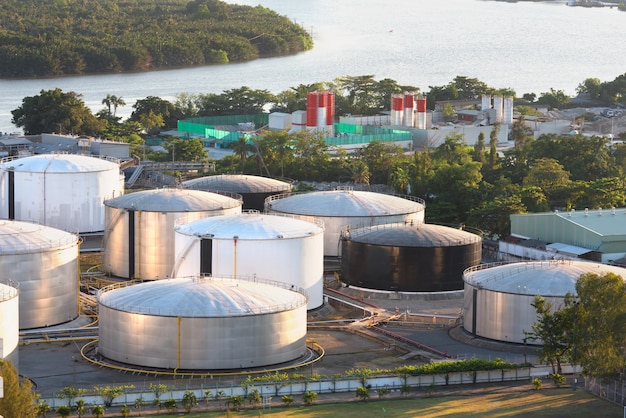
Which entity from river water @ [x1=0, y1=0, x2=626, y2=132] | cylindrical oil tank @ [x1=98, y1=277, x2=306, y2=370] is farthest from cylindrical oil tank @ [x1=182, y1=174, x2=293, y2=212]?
river water @ [x1=0, y1=0, x2=626, y2=132]

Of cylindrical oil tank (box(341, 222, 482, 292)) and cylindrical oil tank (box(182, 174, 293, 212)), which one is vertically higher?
cylindrical oil tank (box(182, 174, 293, 212))

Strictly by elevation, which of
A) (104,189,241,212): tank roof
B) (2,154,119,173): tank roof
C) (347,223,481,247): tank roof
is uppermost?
(2,154,119,173): tank roof

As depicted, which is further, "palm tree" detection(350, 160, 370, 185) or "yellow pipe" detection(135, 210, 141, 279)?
"palm tree" detection(350, 160, 370, 185)

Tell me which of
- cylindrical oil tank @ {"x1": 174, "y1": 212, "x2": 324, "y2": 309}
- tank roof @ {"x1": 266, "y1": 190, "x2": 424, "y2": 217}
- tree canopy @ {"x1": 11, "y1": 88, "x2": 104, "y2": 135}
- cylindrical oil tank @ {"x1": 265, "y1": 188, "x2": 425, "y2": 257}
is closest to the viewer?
cylindrical oil tank @ {"x1": 174, "y1": 212, "x2": 324, "y2": 309}

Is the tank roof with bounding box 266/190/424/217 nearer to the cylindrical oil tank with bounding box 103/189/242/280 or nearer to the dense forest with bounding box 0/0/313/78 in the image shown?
the cylindrical oil tank with bounding box 103/189/242/280

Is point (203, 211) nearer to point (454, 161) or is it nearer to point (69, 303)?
point (69, 303)

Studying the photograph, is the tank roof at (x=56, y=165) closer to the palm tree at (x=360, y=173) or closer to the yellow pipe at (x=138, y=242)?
the yellow pipe at (x=138, y=242)

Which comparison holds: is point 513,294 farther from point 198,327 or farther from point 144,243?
point 144,243
